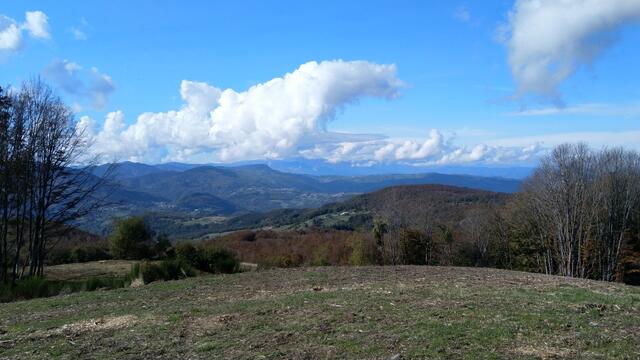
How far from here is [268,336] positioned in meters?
10.1

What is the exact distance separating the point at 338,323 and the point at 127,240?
146 feet

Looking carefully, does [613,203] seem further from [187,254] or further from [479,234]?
[187,254]

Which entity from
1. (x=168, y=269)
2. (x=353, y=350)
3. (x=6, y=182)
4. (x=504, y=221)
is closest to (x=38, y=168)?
(x=6, y=182)

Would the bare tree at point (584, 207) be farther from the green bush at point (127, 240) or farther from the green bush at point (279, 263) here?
the green bush at point (127, 240)

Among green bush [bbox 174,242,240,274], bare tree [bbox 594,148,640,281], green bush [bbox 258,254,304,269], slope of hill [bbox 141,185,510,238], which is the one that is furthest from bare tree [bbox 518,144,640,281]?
green bush [bbox 174,242,240,274]

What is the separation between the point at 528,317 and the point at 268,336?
A: 5.56 m

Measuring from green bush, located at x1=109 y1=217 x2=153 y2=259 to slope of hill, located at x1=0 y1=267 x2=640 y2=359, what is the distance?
34161 mm

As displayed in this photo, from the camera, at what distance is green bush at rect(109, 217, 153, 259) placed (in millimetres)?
50312

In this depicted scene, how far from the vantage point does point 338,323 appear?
10.8 metres

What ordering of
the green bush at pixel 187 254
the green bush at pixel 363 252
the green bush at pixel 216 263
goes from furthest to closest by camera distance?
the green bush at pixel 363 252 → the green bush at pixel 187 254 → the green bush at pixel 216 263

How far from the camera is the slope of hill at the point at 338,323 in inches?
346

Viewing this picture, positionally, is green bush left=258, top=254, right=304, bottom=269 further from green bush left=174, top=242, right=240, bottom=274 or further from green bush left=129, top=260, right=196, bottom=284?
green bush left=129, top=260, right=196, bottom=284

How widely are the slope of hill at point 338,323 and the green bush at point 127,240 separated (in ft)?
112

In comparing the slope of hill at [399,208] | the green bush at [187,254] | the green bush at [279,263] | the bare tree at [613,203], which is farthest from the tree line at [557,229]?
the green bush at [187,254]
